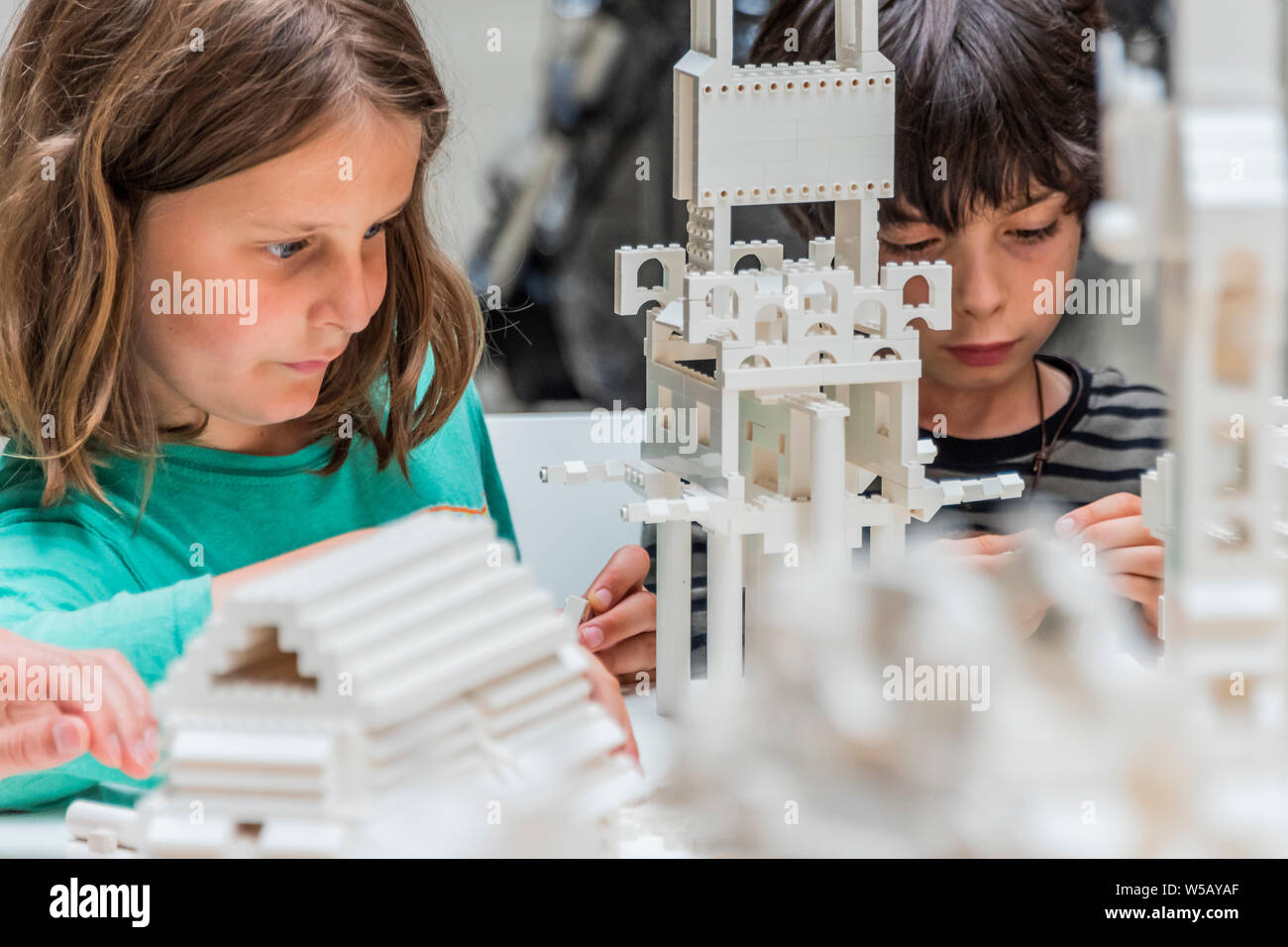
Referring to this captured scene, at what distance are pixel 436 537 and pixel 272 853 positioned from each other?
110 millimetres

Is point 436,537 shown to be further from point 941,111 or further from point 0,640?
point 941,111

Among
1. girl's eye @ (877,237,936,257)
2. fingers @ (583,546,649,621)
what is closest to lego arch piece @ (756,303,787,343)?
fingers @ (583,546,649,621)

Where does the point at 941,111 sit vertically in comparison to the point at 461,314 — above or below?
above

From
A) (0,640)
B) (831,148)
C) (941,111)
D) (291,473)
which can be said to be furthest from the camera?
(941,111)

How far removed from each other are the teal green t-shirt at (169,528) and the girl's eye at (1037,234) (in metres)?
0.46

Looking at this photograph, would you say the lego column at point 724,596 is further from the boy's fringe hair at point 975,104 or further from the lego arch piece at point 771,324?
the boy's fringe hair at point 975,104

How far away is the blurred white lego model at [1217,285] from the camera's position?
39 cm

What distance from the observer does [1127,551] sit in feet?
3.26

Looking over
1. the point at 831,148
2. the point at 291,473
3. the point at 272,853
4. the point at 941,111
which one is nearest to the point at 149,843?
the point at 272,853

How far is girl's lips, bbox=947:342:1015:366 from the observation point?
1283mm

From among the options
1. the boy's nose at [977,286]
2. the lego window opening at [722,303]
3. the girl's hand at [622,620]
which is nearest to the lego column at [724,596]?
the lego window opening at [722,303]

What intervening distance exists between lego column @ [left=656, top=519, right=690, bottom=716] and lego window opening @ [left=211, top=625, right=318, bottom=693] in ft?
1.11

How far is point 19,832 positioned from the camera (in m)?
0.66

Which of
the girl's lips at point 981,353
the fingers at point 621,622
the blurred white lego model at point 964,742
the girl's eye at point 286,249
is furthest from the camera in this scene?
the girl's lips at point 981,353
